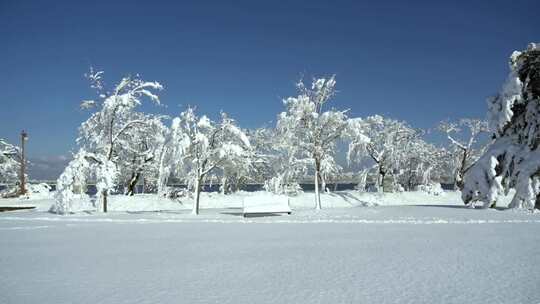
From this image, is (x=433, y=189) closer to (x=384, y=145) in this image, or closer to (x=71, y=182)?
(x=384, y=145)

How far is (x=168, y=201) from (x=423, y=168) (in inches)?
1233

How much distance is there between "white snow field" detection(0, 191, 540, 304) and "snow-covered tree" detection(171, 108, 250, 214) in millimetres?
9296

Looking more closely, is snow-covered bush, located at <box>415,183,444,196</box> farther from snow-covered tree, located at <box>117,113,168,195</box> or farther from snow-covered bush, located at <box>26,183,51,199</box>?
snow-covered bush, located at <box>26,183,51,199</box>

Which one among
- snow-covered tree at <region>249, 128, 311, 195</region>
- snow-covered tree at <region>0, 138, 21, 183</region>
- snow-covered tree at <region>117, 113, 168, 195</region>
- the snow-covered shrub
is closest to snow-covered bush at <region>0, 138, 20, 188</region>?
snow-covered tree at <region>0, 138, 21, 183</region>

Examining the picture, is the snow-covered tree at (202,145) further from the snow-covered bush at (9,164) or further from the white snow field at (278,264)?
the snow-covered bush at (9,164)

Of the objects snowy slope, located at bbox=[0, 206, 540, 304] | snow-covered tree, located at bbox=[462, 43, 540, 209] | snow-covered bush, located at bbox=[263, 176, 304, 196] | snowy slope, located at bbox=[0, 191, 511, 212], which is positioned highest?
snow-covered tree, located at bbox=[462, 43, 540, 209]

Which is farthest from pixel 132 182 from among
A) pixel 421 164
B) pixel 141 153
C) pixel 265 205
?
pixel 421 164

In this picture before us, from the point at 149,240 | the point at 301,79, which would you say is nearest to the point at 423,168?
the point at 301,79

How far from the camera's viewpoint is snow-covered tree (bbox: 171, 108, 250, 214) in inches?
936

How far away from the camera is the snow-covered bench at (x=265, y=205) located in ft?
70.3

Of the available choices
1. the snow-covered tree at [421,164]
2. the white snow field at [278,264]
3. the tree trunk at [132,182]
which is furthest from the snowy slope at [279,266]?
the snow-covered tree at [421,164]

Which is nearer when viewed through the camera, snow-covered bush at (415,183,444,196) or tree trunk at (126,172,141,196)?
tree trunk at (126,172,141,196)

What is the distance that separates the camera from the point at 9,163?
42.1 meters

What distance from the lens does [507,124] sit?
835 inches
